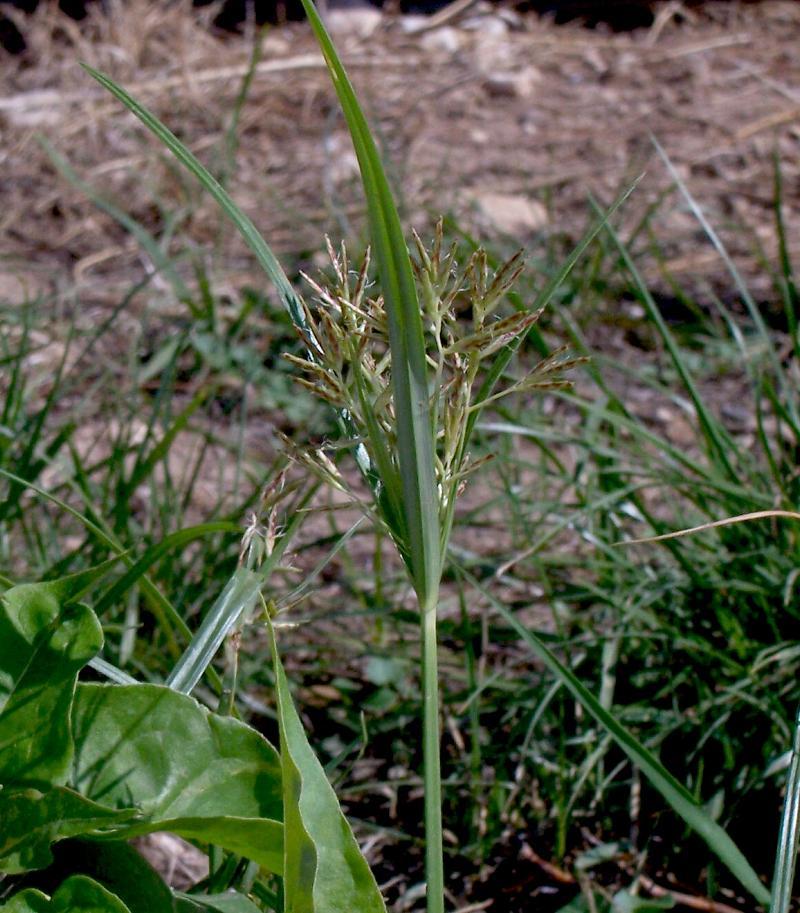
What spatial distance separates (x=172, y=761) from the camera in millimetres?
1055

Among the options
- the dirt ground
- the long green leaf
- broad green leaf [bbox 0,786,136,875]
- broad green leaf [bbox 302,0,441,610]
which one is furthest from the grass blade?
the dirt ground

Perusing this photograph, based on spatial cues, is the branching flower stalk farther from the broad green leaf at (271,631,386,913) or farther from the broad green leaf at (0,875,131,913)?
the broad green leaf at (0,875,131,913)

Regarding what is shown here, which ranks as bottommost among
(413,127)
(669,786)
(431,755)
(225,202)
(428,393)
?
(413,127)

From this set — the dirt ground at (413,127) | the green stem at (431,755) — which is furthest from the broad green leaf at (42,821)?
the dirt ground at (413,127)

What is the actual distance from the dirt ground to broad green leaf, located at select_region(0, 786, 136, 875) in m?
2.06

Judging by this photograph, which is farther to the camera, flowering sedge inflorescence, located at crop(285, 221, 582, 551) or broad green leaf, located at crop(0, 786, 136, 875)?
broad green leaf, located at crop(0, 786, 136, 875)

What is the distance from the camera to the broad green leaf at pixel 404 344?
2.46ft

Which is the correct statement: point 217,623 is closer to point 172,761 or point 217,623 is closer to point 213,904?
point 172,761

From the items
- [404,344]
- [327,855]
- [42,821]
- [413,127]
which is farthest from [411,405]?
[413,127]

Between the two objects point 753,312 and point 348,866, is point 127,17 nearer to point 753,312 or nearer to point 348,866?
point 753,312

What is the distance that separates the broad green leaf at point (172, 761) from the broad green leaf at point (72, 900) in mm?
72

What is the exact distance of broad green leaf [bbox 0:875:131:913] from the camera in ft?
3.14

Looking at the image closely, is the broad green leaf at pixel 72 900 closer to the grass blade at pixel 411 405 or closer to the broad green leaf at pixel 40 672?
the broad green leaf at pixel 40 672

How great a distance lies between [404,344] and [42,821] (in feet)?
1.72
